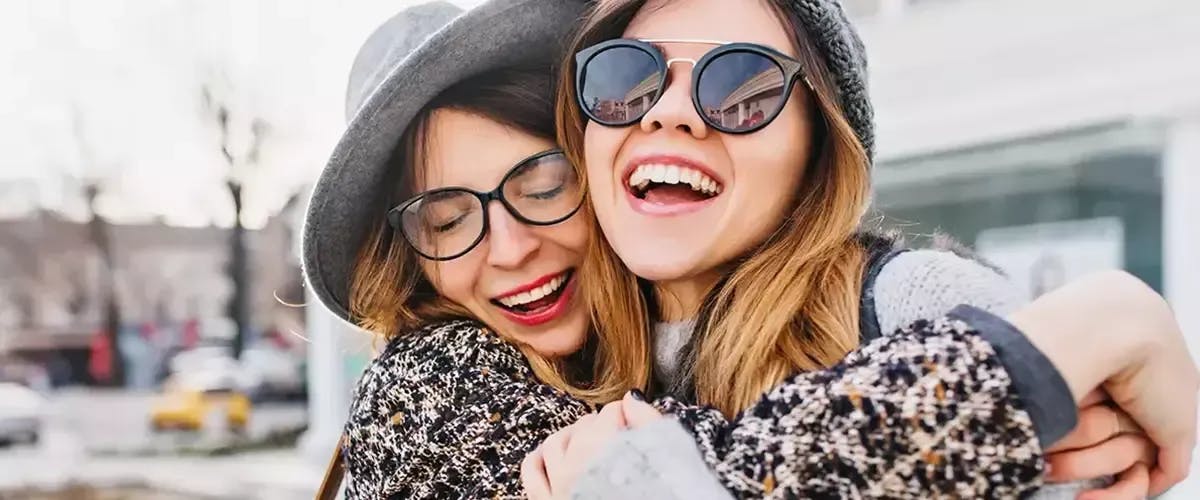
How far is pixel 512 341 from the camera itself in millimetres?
1620

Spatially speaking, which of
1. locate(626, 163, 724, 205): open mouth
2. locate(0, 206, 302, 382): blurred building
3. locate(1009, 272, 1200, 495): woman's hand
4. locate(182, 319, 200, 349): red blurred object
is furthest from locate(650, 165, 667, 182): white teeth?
locate(182, 319, 200, 349): red blurred object

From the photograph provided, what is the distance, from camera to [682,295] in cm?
153

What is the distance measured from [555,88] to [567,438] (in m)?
0.67

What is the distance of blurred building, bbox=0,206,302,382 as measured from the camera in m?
17.2

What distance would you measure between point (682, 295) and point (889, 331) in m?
0.41

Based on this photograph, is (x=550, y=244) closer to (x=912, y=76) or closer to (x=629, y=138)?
(x=629, y=138)

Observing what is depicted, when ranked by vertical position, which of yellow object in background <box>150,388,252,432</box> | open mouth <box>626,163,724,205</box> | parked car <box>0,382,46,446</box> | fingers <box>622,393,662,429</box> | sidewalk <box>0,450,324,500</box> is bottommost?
yellow object in background <box>150,388,252,432</box>

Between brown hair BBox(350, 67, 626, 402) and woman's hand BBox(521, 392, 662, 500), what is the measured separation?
0.31 metres

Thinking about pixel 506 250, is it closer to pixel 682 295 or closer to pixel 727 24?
pixel 682 295

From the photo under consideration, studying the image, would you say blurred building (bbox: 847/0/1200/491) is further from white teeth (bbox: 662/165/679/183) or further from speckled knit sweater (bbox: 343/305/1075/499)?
speckled knit sweater (bbox: 343/305/1075/499)

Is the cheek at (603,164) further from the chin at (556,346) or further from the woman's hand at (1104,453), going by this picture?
the woman's hand at (1104,453)

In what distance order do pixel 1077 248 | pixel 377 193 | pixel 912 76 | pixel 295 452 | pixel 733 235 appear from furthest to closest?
pixel 295 452 → pixel 912 76 → pixel 1077 248 → pixel 377 193 → pixel 733 235

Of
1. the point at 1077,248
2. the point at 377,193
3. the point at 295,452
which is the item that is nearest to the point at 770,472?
the point at 377,193

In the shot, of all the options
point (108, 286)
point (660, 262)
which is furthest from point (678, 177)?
point (108, 286)
